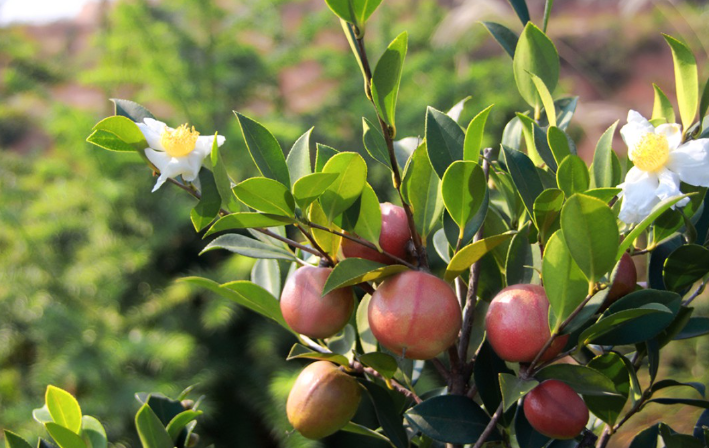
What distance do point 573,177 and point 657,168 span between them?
3cm

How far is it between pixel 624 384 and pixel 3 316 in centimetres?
154

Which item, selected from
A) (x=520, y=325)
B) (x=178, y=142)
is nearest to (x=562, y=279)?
(x=520, y=325)

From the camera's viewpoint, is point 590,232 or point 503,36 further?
point 503,36

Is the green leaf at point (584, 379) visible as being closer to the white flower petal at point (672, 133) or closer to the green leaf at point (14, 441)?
the white flower petal at point (672, 133)

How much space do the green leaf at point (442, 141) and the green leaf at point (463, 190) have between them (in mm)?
10

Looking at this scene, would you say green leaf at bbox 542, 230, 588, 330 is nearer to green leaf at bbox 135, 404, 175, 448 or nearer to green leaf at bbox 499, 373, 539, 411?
green leaf at bbox 499, 373, 539, 411

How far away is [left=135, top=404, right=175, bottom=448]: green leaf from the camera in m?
0.23

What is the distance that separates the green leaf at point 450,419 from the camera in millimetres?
220

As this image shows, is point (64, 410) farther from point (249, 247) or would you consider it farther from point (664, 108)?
point (664, 108)

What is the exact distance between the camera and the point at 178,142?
21cm

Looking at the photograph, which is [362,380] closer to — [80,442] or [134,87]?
[80,442]

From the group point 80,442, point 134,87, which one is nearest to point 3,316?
point 134,87

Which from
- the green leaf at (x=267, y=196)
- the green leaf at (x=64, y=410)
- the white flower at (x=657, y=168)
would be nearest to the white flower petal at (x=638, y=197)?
the white flower at (x=657, y=168)

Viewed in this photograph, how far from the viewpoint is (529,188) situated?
0.22 meters
